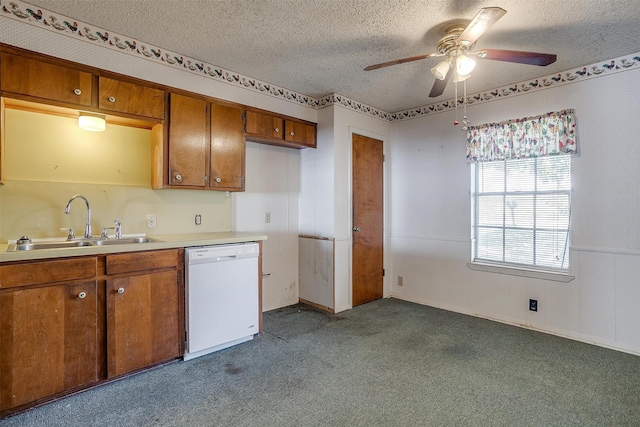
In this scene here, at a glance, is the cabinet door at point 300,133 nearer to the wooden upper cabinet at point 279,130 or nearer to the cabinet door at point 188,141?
the wooden upper cabinet at point 279,130

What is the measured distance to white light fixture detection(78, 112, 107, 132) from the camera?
2.42 m

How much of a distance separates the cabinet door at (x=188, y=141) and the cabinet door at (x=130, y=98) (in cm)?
12

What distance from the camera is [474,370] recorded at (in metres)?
2.39

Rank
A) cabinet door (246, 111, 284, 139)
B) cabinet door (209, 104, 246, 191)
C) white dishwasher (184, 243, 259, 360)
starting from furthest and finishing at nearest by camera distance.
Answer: cabinet door (246, 111, 284, 139) → cabinet door (209, 104, 246, 191) → white dishwasher (184, 243, 259, 360)

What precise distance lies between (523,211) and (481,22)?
2220 mm

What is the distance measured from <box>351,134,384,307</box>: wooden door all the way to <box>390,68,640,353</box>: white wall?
0.42m

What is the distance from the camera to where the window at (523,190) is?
10.1 ft

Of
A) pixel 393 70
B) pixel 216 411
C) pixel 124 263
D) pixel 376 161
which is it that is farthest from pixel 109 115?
pixel 376 161

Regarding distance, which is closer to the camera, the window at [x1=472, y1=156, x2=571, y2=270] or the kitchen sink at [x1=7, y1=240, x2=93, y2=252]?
the kitchen sink at [x1=7, y1=240, x2=93, y2=252]

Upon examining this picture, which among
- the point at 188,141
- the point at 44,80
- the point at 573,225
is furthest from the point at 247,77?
the point at 573,225

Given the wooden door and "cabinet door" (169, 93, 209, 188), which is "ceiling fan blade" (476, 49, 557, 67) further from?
"cabinet door" (169, 93, 209, 188)

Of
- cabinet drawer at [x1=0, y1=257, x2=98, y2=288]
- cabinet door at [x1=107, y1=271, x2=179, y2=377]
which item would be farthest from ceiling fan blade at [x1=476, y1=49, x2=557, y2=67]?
cabinet drawer at [x1=0, y1=257, x2=98, y2=288]

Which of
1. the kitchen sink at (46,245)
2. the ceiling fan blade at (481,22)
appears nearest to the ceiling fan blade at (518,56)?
the ceiling fan blade at (481,22)

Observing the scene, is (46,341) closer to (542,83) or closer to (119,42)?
(119,42)
